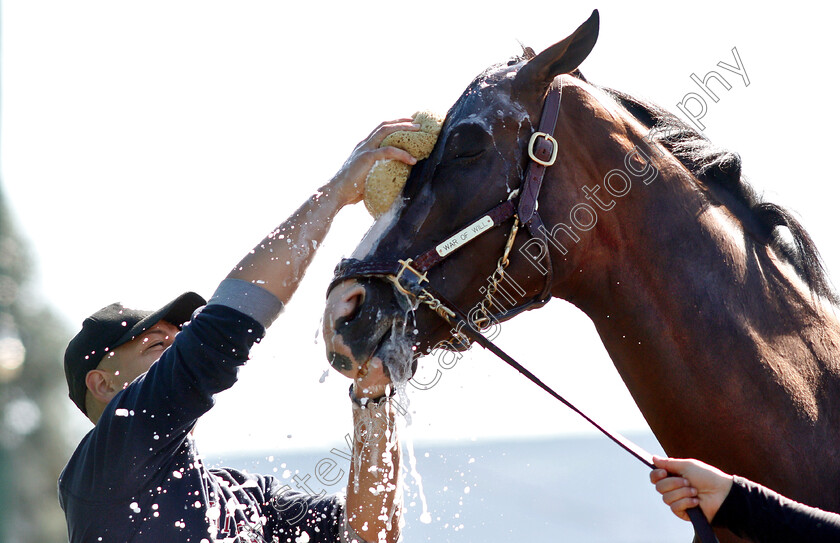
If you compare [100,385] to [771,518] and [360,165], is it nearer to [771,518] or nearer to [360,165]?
[360,165]

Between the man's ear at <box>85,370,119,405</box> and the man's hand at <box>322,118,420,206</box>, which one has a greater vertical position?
the man's hand at <box>322,118,420,206</box>

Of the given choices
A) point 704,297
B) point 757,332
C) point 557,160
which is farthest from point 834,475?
point 557,160

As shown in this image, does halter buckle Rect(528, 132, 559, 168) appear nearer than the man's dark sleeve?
No

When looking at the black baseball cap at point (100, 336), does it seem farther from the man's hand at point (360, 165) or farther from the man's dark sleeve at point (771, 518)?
the man's dark sleeve at point (771, 518)

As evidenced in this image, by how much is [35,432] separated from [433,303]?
21939 mm

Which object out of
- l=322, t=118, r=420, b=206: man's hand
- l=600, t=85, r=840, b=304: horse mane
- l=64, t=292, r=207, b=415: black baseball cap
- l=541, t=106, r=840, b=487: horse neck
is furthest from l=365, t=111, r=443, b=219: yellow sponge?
l=64, t=292, r=207, b=415: black baseball cap

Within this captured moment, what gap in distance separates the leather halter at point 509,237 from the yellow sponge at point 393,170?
0.74 feet

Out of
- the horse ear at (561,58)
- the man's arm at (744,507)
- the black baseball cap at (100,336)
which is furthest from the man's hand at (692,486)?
the black baseball cap at (100,336)

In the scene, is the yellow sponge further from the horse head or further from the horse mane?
the horse mane

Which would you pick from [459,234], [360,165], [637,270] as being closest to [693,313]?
[637,270]

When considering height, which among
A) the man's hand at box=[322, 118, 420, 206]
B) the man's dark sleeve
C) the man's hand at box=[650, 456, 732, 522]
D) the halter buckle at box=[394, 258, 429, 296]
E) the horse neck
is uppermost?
the man's hand at box=[322, 118, 420, 206]

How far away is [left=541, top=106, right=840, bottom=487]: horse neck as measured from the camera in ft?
7.37

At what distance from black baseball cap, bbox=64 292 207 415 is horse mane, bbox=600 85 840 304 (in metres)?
2.06

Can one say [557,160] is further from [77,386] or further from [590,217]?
[77,386]
